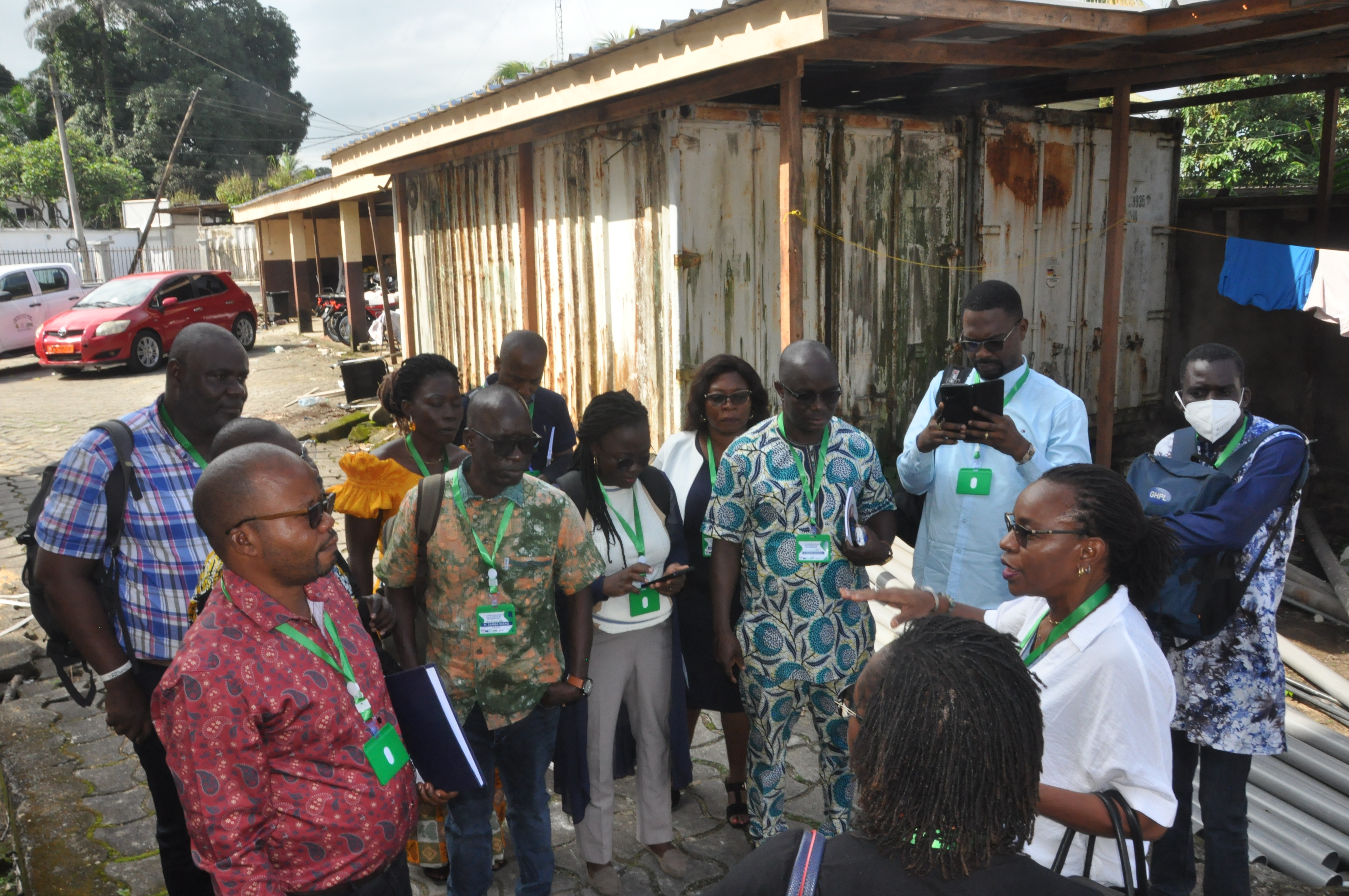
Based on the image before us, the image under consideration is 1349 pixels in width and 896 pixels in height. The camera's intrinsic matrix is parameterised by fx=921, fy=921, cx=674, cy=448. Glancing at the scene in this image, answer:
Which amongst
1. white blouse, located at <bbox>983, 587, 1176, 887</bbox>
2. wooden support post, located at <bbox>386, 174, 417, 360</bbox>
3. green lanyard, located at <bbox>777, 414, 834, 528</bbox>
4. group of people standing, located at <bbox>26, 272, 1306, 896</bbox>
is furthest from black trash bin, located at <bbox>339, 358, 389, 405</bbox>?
white blouse, located at <bbox>983, 587, 1176, 887</bbox>

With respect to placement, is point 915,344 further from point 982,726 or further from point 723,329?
point 982,726

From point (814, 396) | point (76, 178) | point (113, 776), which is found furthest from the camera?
point (76, 178)

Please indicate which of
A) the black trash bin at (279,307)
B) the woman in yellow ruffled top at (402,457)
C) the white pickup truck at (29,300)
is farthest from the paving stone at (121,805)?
the black trash bin at (279,307)

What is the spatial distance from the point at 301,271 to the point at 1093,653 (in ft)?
73.8

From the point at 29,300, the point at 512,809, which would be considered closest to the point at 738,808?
the point at 512,809

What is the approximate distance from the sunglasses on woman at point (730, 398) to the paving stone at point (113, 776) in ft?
10.00

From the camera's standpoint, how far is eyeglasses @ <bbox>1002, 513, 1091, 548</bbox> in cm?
203

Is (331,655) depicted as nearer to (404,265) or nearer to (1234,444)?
(1234,444)

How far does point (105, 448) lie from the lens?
8.65 feet

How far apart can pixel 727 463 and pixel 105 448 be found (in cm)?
188

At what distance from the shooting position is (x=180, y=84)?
42.8m

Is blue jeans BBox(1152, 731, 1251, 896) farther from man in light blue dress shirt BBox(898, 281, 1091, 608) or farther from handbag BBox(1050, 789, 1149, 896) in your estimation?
handbag BBox(1050, 789, 1149, 896)

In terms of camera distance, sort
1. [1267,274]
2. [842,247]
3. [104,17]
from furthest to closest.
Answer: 1. [104,17]
2. [1267,274]
3. [842,247]

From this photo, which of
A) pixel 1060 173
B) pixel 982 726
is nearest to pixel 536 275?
pixel 1060 173
